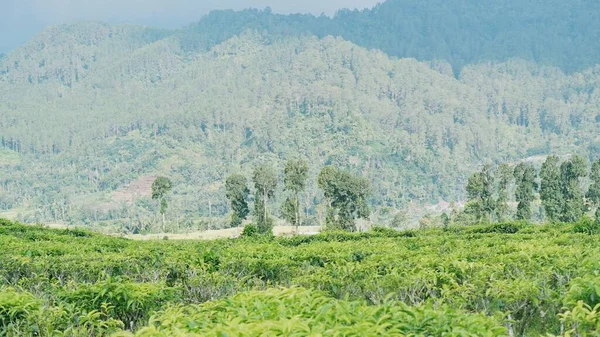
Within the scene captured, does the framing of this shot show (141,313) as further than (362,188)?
No

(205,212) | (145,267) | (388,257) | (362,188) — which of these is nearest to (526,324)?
(388,257)

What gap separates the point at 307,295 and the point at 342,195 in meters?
60.9

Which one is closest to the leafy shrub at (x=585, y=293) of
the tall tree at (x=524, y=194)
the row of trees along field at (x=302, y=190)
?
the row of trees along field at (x=302, y=190)

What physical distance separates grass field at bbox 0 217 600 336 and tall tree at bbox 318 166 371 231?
154ft

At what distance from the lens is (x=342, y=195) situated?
→ 220ft

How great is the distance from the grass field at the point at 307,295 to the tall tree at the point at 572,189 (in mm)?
49053

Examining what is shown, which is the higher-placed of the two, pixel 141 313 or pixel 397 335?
pixel 397 335

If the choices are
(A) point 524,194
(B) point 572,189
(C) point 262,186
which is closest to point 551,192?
(B) point 572,189

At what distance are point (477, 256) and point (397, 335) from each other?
9.15 metres

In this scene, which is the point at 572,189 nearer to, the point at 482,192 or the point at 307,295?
the point at 482,192

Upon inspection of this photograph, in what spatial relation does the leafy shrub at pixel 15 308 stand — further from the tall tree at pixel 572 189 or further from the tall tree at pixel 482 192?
the tall tree at pixel 572 189

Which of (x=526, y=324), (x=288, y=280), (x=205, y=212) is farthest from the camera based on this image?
(x=205, y=212)

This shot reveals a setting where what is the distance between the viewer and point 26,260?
47.4 feet

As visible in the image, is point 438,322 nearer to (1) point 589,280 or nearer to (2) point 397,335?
(2) point 397,335
